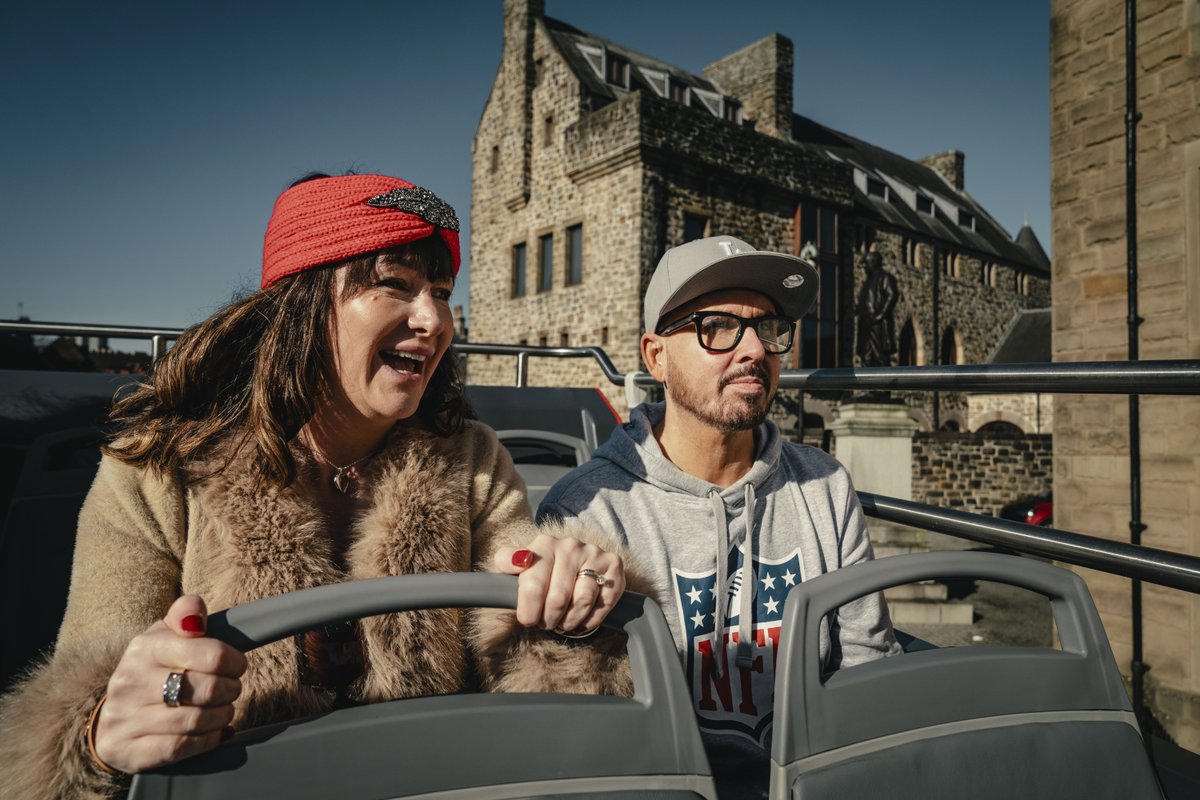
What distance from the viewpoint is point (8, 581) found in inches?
76.9

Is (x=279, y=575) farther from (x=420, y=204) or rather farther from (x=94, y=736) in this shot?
(x=420, y=204)

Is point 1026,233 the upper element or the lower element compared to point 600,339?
upper

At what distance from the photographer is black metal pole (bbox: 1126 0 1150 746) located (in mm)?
4441

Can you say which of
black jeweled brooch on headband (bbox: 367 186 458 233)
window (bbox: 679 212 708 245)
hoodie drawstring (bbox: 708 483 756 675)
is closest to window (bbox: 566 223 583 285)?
window (bbox: 679 212 708 245)

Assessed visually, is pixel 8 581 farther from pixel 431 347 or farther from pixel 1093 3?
pixel 1093 3

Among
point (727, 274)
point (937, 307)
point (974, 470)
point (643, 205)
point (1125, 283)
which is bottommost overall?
point (974, 470)

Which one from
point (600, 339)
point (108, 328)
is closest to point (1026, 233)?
point (600, 339)

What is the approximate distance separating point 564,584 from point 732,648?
75 cm

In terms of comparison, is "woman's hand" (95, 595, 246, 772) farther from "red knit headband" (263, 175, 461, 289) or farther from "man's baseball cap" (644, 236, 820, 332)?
"man's baseball cap" (644, 236, 820, 332)

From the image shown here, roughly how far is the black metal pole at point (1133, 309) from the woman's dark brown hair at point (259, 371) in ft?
15.5

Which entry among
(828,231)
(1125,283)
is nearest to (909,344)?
(828,231)

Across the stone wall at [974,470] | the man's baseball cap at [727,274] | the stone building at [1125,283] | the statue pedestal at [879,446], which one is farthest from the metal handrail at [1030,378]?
the stone wall at [974,470]

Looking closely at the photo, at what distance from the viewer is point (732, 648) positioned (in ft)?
5.37

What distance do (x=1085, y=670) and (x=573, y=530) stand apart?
783 millimetres
